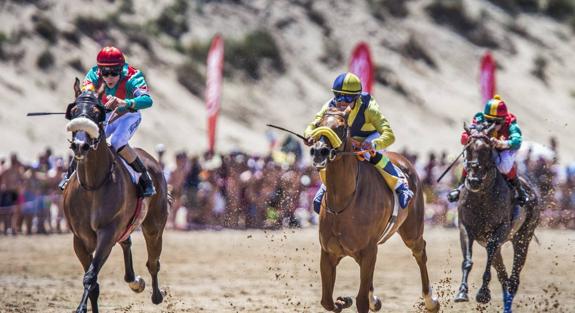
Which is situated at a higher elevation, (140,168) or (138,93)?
(138,93)

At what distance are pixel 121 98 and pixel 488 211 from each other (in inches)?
178

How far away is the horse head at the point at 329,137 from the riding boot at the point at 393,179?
41.6 inches

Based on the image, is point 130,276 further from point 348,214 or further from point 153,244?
point 348,214

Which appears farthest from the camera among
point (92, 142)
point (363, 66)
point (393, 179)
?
point (363, 66)

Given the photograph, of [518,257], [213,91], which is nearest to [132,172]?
[518,257]

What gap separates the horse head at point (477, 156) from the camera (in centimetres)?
1152

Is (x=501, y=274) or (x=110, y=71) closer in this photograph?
(x=110, y=71)

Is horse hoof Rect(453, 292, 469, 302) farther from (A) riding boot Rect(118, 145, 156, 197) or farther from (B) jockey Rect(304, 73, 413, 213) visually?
(A) riding boot Rect(118, 145, 156, 197)

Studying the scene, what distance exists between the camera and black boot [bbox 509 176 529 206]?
12.3 m

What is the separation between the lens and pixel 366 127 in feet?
34.0

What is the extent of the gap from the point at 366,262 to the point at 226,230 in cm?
1477

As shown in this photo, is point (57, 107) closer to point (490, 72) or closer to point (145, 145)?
point (145, 145)

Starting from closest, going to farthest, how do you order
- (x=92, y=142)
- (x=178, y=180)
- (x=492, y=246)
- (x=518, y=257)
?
(x=92, y=142) → (x=492, y=246) → (x=518, y=257) → (x=178, y=180)

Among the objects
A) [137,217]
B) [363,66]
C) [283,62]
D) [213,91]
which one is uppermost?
[283,62]
